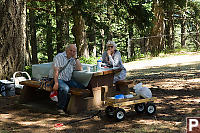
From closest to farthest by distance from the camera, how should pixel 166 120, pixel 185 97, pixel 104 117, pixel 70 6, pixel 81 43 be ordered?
pixel 166 120, pixel 104 117, pixel 185 97, pixel 70 6, pixel 81 43

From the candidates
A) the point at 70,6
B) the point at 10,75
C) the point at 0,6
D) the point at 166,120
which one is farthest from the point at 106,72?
the point at 70,6

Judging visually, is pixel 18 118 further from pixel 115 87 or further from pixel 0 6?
pixel 0 6

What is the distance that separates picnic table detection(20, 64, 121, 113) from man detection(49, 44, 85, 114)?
134 millimetres

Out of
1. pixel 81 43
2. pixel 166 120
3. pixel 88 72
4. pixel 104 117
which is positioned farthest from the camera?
pixel 81 43

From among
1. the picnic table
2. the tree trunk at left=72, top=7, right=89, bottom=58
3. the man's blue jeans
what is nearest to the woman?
the picnic table

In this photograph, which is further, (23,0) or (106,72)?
(23,0)

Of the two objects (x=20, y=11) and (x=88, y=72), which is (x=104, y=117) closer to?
(x=88, y=72)

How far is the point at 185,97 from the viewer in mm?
7371

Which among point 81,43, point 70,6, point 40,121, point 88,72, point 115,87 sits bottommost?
point 40,121

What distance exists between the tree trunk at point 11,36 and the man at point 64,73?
2691mm

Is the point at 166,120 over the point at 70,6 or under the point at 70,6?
under

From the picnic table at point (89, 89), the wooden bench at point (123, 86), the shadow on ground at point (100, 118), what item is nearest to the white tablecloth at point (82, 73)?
the picnic table at point (89, 89)

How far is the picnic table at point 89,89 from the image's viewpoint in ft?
20.6

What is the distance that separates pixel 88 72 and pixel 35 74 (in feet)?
6.25
